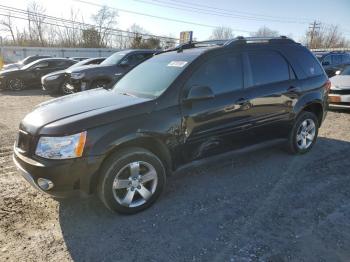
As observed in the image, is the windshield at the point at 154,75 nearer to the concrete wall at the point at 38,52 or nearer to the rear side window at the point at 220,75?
the rear side window at the point at 220,75

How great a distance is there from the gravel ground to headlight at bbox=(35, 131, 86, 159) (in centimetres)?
83

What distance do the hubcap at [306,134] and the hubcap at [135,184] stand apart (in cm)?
289

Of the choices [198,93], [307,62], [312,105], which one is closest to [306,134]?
[312,105]

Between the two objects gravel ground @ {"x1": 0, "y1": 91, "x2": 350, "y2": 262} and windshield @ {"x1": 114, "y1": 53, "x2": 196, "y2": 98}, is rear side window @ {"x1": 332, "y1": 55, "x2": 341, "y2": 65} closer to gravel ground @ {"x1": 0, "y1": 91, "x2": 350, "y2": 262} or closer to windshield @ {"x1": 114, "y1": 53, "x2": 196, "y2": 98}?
gravel ground @ {"x1": 0, "y1": 91, "x2": 350, "y2": 262}

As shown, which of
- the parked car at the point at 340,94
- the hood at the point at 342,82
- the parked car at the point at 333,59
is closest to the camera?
the parked car at the point at 340,94

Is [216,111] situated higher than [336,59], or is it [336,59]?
[336,59]

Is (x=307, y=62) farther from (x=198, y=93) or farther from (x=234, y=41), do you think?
(x=198, y=93)

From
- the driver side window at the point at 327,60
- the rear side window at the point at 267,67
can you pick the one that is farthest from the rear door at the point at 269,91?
the driver side window at the point at 327,60

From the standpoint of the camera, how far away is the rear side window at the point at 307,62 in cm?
504

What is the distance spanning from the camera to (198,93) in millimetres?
3555

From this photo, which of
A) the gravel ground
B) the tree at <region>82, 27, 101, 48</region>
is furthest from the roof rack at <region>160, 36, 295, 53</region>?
the tree at <region>82, 27, 101, 48</region>

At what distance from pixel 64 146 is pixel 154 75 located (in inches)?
65.4

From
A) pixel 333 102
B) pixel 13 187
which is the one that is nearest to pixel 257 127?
pixel 13 187

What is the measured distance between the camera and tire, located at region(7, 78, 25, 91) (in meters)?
15.1
